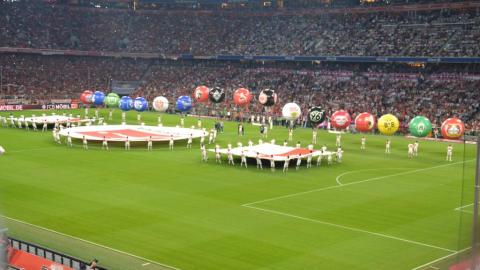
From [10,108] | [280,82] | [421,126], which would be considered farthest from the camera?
[280,82]

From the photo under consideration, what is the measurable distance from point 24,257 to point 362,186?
20.1 metres

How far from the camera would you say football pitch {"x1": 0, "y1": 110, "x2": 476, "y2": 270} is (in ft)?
70.3

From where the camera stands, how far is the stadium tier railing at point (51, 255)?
1800cm

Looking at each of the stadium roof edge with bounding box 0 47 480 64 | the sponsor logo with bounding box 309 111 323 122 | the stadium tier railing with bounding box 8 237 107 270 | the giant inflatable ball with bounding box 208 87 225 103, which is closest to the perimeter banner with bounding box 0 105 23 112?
the stadium roof edge with bounding box 0 47 480 64

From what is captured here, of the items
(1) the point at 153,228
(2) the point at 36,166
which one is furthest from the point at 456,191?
(2) the point at 36,166

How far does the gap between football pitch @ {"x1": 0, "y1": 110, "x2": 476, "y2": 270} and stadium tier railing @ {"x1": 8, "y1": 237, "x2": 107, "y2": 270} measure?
6.13 feet

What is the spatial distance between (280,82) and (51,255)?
207 feet

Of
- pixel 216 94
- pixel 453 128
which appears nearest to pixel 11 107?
pixel 216 94

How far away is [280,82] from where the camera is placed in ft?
263

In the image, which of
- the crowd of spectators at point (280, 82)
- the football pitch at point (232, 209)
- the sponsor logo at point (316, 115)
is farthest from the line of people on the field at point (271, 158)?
the crowd of spectators at point (280, 82)

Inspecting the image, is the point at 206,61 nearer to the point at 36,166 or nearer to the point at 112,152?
the point at 112,152

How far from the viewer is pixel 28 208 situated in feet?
89.6

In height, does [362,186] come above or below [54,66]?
below

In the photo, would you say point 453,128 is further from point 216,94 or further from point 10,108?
point 10,108
